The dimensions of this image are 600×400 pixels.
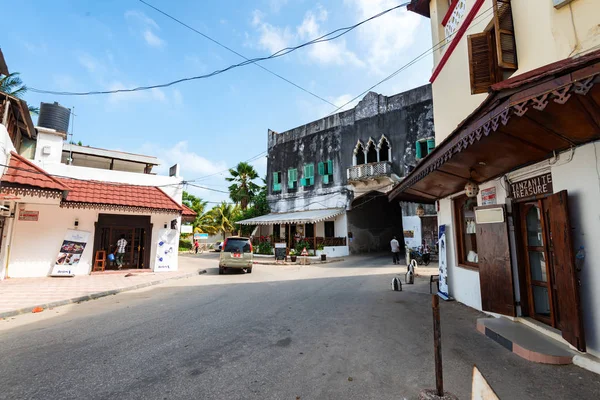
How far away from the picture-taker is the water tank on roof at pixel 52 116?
16089mm

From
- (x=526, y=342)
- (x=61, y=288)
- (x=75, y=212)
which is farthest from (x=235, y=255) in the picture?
(x=526, y=342)

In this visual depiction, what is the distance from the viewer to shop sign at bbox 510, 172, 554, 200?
14.9 ft

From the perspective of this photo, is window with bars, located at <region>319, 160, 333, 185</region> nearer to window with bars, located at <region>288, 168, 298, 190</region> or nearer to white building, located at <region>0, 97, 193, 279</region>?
window with bars, located at <region>288, 168, 298, 190</region>

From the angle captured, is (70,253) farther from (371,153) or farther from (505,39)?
(371,153)

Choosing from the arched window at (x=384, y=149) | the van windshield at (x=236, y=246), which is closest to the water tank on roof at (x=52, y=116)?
the van windshield at (x=236, y=246)

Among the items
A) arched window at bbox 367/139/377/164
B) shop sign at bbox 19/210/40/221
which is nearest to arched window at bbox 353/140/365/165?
arched window at bbox 367/139/377/164

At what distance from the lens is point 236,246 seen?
574 inches

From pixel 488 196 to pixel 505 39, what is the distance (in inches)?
119

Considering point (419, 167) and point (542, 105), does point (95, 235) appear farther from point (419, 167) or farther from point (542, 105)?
point (542, 105)

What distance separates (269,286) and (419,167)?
6.96 meters

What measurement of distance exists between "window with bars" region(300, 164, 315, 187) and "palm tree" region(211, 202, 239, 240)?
12.8 metres

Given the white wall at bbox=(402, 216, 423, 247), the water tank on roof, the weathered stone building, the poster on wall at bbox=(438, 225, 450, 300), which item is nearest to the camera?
the poster on wall at bbox=(438, 225, 450, 300)

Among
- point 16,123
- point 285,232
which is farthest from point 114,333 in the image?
point 285,232

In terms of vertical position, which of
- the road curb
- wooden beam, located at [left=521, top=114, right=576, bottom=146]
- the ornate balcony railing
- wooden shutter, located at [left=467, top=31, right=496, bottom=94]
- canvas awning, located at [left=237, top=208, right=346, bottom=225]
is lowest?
the road curb
